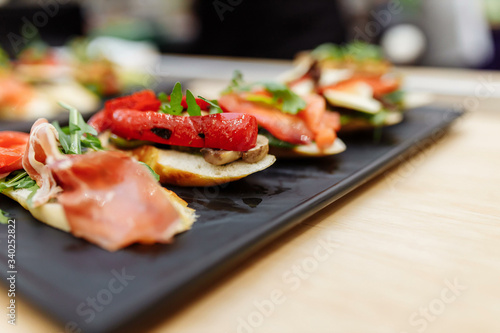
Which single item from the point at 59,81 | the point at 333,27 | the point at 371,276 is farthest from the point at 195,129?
the point at 333,27

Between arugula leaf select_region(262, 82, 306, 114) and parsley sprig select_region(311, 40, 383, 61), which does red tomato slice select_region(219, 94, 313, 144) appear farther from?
parsley sprig select_region(311, 40, 383, 61)

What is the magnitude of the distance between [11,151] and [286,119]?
948 millimetres

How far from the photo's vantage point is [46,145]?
127 cm

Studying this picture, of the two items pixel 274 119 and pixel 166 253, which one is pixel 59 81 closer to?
pixel 274 119

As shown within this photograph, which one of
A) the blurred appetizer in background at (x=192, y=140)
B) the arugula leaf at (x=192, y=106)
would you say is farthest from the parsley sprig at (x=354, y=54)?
the arugula leaf at (x=192, y=106)

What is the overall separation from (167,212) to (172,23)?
7.06m

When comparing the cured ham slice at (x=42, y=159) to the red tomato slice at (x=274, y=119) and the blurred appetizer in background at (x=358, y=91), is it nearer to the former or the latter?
the red tomato slice at (x=274, y=119)

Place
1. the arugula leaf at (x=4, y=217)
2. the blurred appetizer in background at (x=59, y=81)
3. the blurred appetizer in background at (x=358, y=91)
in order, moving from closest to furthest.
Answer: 1. the arugula leaf at (x=4, y=217)
2. the blurred appetizer in background at (x=358, y=91)
3. the blurred appetizer in background at (x=59, y=81)

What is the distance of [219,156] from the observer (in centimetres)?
143

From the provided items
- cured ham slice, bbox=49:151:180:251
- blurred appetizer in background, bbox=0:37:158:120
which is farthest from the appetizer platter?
blurred appetizer in background, bbox=0:37:158:120

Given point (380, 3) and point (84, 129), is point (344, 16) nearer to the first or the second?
point (380, 3)

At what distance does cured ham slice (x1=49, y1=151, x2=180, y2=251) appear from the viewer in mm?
1087

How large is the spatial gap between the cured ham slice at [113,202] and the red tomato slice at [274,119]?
594 millimetres

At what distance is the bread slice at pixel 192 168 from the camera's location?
1463mm
